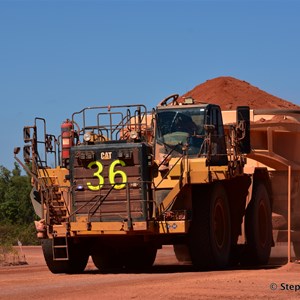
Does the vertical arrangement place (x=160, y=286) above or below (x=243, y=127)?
below

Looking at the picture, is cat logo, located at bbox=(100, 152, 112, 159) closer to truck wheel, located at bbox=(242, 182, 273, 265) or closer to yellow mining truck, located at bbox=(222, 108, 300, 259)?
truck wheel, located at bbox=(242, 182, 273, 265)

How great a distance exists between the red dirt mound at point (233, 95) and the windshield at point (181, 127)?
5974 mm

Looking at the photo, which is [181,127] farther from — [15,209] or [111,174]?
[15,209]

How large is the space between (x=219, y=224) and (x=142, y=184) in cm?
215

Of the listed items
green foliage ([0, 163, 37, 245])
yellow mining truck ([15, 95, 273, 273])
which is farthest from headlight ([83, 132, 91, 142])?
green foliage ([0, 163, 37, 245])

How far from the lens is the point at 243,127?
19406mm

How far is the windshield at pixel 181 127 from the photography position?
1928 cm

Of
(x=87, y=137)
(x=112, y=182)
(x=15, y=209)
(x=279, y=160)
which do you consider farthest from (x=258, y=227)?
(x=15, y=209)

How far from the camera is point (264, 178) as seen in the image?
22000 millimetres

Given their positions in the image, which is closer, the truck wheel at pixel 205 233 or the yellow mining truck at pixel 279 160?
the truck wheel at pixel 205 233

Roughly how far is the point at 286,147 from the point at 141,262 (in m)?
4.50

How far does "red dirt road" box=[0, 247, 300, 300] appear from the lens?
13.1 m

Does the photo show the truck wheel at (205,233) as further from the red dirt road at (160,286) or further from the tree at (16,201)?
the tree at (16,201)

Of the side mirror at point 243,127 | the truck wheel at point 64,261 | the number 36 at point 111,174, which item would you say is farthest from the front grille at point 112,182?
the side mirror at point 243,127
